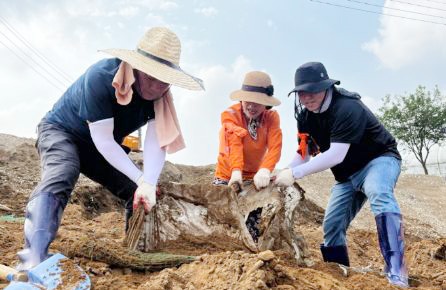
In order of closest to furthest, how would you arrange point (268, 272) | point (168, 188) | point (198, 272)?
point (268, 272) < point (198, 272) < point (168, 188)

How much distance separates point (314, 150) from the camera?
397cm

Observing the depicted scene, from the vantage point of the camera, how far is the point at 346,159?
3.65m

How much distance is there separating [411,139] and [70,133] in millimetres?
22771

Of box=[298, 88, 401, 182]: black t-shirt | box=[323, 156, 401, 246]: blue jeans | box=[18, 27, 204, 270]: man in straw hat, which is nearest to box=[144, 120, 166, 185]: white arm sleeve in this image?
box=[18, 27, 204, 270]: man in straw hat

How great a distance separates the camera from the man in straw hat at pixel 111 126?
274 centimetres

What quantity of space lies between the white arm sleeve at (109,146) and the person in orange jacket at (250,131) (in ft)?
3.06

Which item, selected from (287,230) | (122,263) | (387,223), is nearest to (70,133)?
(122,263)

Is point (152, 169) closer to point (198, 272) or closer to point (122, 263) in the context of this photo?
point (122, 263)

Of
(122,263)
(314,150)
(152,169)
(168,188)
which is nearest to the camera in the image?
(122,263)

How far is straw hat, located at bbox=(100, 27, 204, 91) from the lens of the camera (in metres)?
2.84

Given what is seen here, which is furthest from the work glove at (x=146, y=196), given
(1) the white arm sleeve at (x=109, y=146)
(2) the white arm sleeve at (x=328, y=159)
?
(2) the white arm sleeve at (x=328, y=159)

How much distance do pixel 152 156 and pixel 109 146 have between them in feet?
1.04

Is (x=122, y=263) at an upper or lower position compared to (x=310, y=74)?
lower

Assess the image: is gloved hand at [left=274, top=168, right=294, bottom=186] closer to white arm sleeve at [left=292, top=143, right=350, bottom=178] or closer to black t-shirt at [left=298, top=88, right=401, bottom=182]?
white arm sleeve at [left=292, top=143, right=350, bottom=178]
